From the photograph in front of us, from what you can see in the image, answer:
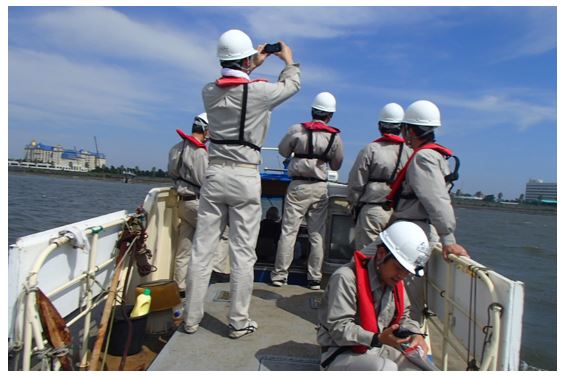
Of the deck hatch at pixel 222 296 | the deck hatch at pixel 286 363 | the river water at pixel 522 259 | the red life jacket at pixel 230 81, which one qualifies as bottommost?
the river water at pixel 522 259

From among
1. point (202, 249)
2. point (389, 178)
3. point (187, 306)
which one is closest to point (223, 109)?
point (202, 249)

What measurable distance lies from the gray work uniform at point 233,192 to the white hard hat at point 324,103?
1449 mm

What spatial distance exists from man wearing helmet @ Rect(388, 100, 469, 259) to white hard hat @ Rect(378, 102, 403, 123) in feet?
2.69

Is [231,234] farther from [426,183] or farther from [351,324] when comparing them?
[426,183]

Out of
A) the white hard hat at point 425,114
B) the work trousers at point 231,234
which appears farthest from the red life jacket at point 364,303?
the white hard hat at point 425,114

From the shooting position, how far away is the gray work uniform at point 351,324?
7.75ft

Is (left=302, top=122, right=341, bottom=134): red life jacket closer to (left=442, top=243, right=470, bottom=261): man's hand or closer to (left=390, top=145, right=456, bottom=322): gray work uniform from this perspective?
(left=390, top=145, right=456, bottom=322): gray work uniform

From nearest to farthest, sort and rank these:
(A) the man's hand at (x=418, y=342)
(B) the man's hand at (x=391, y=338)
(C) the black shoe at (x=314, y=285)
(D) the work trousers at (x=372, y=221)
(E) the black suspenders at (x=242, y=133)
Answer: (B) the man's hand at (x=391, y=338) < (A) the man's hand at (x=418, y=342) < (E) the black suspenders at (x=242, y=133) < (D) the work trousers at (x=372, y=221) < (C) the black shoe at (x=314, y=285)

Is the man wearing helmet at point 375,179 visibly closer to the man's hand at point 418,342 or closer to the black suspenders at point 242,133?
the black suspenders at point 242,133

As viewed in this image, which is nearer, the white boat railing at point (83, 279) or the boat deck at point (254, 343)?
the white boat railing at point (83, 279)

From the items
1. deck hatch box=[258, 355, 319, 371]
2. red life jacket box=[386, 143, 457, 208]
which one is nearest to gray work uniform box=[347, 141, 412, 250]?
red life jacket box=[386, 143, 457, 208]

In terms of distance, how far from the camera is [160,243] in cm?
488

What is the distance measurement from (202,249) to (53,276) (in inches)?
38.3
